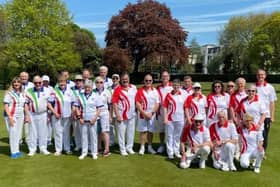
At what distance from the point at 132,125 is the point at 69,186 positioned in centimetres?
273

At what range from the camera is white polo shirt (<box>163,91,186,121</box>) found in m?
8.88

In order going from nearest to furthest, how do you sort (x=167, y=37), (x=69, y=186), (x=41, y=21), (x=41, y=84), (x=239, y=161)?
(x=69, y=186) < (x=239, y=161) < (x=41, y=84) < (x=41, y=21) < (x=167, y=37)

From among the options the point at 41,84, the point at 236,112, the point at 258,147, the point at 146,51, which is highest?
the point at 146,51

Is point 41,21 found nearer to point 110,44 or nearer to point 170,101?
point 110,44

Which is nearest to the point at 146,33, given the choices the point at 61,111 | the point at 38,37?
the point at 38,37

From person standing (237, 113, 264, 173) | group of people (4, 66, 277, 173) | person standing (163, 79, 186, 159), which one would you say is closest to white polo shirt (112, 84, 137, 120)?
group of people (4, 66, 277, 173)

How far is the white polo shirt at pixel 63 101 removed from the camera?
9219 mm

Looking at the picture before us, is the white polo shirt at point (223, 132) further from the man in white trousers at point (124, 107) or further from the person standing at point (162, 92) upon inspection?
the man in white trousers at point (124, 107)

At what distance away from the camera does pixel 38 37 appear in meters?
45.3

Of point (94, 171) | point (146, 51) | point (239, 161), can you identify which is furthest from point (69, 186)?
point (146, 51)

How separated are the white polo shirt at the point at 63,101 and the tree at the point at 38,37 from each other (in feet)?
119

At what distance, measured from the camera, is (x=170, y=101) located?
891 centimetres

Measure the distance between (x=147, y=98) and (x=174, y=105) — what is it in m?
0.68

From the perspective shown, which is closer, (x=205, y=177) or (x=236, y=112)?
(x=205, y=177)
